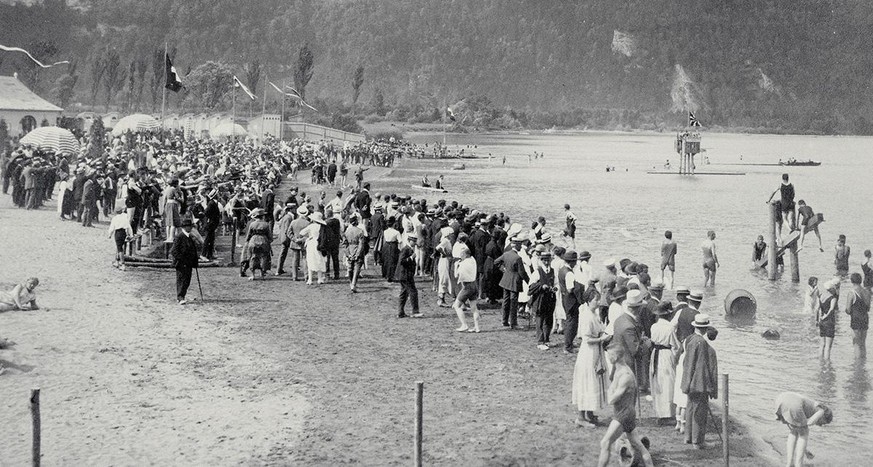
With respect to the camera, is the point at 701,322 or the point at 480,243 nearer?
the point at 701,322

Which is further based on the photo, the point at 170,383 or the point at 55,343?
the point at 55,343

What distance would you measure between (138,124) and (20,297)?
3379 cm

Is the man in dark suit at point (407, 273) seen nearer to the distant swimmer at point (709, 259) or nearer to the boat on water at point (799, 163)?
the distant swimmer at point (709, 259)

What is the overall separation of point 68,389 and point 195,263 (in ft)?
17.4

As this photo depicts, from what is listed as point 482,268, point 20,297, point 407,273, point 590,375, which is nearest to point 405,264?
point 407,273

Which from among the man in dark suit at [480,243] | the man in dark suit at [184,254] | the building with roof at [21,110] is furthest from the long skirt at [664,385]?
the building with roof at [21,110]

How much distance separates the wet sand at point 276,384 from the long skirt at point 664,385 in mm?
274

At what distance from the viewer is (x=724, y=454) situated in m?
10.1

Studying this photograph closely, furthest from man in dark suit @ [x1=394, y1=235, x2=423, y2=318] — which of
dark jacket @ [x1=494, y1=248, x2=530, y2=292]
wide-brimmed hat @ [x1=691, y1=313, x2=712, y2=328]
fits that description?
wide-brimmed hat @ [x1=691, y1=313, x2=712, y2=328]

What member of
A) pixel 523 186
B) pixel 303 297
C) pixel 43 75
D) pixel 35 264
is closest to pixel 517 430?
pixel 303 297

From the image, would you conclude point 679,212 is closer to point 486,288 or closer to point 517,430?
point 486,288

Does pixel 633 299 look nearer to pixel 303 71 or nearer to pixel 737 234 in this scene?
pixel 737 234

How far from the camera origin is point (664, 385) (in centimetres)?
1152

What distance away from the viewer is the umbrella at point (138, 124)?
4869 centimetres
